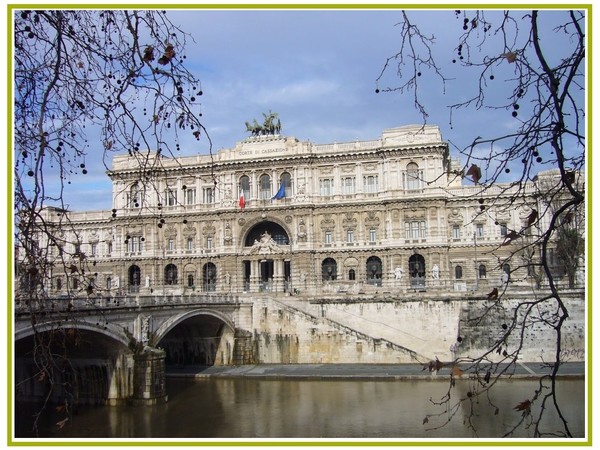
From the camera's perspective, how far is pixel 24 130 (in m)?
6.81

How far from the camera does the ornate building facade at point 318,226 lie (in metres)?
52.6

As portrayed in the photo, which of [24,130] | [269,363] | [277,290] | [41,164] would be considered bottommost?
[269,363]

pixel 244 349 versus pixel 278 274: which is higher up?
pixel 278 274

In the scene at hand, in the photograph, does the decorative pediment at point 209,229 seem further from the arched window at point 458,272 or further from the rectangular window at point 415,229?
A: the arched window at point 458,272

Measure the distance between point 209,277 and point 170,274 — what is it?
407 centimetres

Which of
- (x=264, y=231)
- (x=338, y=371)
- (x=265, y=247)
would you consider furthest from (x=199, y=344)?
(x=264, y=231)

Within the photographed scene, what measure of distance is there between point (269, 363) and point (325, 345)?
425cm

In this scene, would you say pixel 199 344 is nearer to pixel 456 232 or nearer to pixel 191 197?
pixel 191 197

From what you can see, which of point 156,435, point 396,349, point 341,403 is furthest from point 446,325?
point 156,435

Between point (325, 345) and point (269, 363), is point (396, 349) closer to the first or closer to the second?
point (325, 345)

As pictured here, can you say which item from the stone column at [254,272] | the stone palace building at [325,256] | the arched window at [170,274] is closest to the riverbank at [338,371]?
the stone palace building at [325,256]

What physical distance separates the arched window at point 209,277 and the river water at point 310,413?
1906 cm

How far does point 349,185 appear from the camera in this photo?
55.6m

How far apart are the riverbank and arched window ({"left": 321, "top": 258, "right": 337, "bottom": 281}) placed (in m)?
12.6
